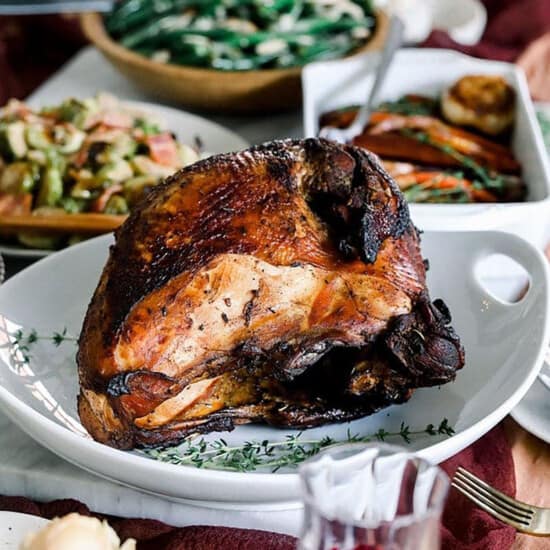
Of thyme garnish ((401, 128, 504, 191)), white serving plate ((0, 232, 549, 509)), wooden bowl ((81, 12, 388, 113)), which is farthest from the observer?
wooden bowl ((81, 12, 388, 113))

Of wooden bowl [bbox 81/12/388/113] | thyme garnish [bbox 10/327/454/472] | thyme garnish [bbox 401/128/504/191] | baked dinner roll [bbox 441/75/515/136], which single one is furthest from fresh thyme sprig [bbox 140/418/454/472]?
wooden bowl [bbox 81/12/388/113]

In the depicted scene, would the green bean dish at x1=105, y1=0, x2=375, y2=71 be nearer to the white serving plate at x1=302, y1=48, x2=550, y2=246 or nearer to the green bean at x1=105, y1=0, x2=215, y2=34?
the green bean at x1=105, y1=0, x2=215, y2=34

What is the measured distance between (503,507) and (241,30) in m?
1.44

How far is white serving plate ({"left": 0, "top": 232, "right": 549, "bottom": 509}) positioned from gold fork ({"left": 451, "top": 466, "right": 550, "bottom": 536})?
0.07 meters

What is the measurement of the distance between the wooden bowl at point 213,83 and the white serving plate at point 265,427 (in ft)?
2.52

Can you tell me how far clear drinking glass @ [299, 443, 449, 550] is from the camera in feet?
2.48

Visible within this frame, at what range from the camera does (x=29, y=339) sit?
125 cm

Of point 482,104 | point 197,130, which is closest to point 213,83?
point 197,130

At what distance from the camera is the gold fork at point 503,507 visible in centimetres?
109

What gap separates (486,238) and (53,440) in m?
0.68

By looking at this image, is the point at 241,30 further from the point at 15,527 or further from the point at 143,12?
the point at 15,527

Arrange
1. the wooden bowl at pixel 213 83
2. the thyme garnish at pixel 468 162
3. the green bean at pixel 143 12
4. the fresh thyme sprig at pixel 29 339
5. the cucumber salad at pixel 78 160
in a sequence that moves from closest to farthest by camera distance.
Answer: the fresh thyme sprig at pixel 29 339, the cucumber salad at pixel 78 160, the thyme garnish at pixel 468 162, the wooden bowl at pixel 213 83, the green bean at pixel 143 12

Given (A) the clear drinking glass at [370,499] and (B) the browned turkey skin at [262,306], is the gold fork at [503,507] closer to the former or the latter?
(B) the browned turkey skin at [262,306]

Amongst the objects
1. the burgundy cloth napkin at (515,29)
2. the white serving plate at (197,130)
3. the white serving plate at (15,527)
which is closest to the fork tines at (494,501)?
the white serving plate at (15,527)
